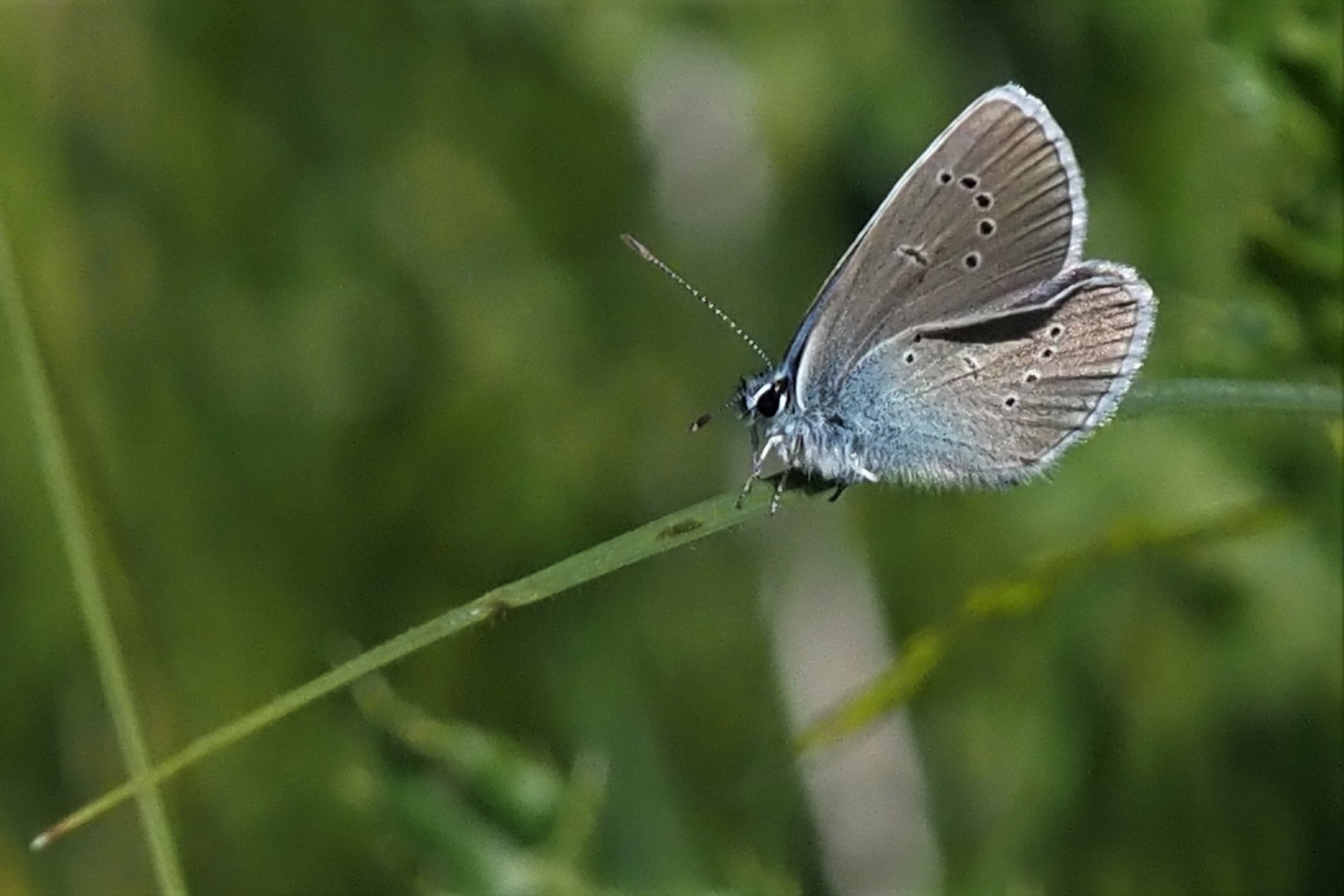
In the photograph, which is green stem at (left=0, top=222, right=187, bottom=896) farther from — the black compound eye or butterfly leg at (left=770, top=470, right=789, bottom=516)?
the black compound eye

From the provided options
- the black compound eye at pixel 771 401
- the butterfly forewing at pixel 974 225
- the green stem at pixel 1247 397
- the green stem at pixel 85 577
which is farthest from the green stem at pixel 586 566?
the black compound eye at pixel 771 401

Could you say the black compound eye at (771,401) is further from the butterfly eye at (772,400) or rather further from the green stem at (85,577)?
the green stem at (85,577)

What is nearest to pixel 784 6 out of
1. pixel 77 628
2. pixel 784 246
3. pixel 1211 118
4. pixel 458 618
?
pixel 784 246

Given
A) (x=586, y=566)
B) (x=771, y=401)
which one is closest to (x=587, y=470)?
(x=771, y=401)

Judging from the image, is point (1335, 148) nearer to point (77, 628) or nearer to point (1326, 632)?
point (1326, 632)

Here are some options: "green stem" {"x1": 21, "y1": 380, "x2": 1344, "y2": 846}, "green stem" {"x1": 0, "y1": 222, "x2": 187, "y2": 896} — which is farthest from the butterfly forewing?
"green stem" {"x1": 0, "y1": 222, "x2": 187, "y2": 896}

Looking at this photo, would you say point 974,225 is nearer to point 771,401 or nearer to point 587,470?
point 771,401
